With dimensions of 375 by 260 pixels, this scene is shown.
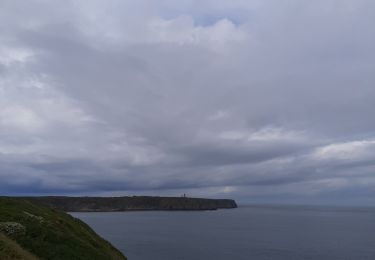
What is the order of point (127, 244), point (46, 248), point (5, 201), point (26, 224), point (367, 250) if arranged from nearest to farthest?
point (46, 248) < point (26, 224) < point (5, 201) < point (367, 250) < point (127, 244)

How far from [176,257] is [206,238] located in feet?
146

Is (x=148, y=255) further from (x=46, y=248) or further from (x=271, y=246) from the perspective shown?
(x=46, y=248)

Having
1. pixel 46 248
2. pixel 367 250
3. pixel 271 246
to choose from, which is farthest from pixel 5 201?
pixel 367 250

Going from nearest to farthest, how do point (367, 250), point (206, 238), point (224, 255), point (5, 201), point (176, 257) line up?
point (5, 201) < point (176, 257) < point (224, 255) < point (367, 250) < point (206, 238)

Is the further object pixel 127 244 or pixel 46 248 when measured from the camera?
pixel 127 244

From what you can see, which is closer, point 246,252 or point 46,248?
point 46,248

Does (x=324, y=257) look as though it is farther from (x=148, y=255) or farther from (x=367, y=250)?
(x=148, y=255)

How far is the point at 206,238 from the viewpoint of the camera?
5290 inches

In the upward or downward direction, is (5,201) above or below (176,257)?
above

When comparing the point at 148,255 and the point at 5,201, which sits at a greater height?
the point at 5,201

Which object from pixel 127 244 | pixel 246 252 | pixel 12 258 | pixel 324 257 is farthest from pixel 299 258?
pixel 12 258

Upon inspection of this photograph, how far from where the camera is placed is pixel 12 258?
24891 millimetres

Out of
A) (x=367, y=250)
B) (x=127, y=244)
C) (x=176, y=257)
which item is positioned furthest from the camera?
(x=127, y=244)

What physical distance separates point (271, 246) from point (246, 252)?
547 inches
